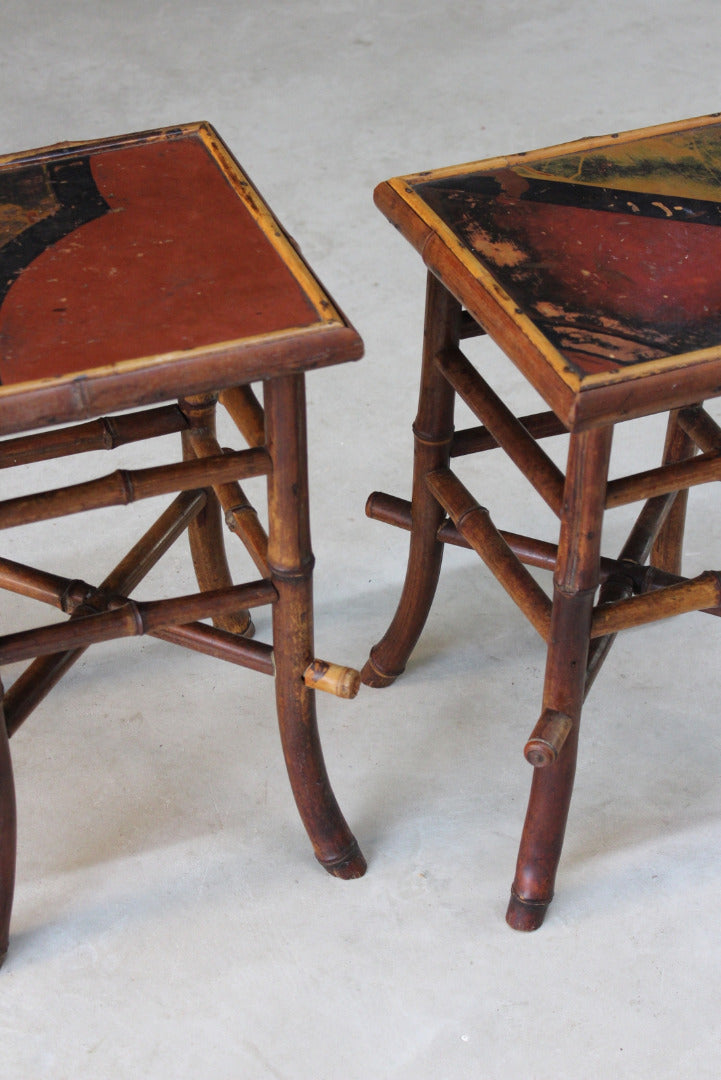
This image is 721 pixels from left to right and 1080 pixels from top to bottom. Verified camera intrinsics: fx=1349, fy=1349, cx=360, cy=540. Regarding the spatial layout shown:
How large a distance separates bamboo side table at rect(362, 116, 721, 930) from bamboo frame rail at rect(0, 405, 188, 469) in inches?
13.2

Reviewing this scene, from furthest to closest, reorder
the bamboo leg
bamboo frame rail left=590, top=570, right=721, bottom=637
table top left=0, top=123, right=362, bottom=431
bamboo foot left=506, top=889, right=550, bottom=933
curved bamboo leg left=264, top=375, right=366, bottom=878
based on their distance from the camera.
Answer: the bamboo leg < bamboo foot left=506, top=889, right=550, bottom=933 < bamboo frame rail left=590, top=570, right=721, bottom=637 < curved bamboo leg left=264, top=375, right=366, bottom=878 < table top left=0, top=123, right=362, bottom=431

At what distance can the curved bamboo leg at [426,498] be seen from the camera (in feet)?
4.96

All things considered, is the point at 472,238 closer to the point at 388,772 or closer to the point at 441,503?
the point at 441,503

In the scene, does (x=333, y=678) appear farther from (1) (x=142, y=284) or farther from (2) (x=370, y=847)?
(1) (x=142, y=284)

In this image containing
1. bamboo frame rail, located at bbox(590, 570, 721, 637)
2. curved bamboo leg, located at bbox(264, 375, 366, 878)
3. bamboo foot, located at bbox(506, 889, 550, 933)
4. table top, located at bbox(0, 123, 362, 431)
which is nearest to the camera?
table top, located at bbox(0, 123, 362, 431)

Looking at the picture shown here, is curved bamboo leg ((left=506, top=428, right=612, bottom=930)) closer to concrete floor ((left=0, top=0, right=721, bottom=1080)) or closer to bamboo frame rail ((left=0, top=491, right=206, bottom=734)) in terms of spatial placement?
concrete floor ((left=0, top=0, right=721, bottom=1080))

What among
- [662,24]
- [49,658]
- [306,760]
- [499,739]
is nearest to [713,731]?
[499,739]

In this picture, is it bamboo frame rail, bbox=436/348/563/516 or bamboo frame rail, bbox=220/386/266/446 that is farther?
bamboo frame rail, bbox=220/386/266/446

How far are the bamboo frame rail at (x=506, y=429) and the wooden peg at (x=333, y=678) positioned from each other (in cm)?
27

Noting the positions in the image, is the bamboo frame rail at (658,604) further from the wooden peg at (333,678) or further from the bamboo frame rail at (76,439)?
the bamboo frame rail at (76,439)

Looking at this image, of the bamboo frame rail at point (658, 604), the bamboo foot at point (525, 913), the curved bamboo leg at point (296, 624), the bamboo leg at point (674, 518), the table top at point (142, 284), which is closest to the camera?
the table top at point (142, 284)

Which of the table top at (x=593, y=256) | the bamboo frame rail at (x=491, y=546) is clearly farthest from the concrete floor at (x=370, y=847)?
the table top at (x=593, y=256)

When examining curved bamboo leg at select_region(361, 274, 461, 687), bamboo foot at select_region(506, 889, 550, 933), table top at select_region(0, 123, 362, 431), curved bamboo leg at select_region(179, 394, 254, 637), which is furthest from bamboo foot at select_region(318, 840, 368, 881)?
table top at select_region(0, 123, 362, 431)

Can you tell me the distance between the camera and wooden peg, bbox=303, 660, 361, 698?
1.39 m
